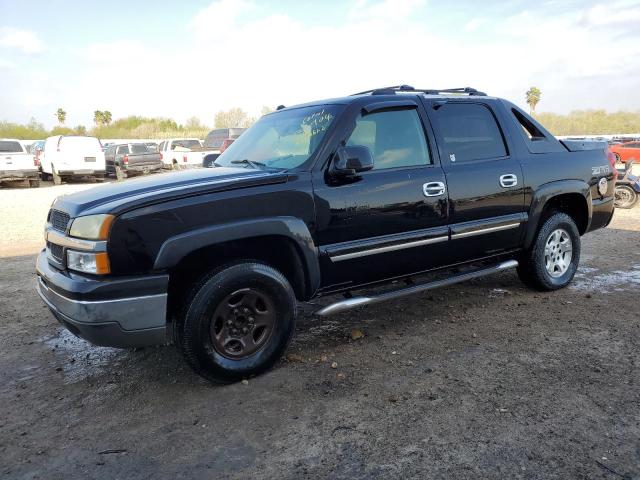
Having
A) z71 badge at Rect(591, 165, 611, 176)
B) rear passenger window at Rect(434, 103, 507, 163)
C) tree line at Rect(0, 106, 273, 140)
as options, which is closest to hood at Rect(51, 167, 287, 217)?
rear passenger window at Rect(434, 103, 507, 163)

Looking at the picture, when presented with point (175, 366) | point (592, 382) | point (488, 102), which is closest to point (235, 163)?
point (175, 366)

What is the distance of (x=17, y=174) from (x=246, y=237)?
17.3 metres

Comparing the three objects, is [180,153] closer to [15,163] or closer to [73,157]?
[73,157]

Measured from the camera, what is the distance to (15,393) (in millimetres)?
3408

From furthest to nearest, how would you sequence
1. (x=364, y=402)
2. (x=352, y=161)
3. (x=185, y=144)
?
1. (x=185, y=144)
2. (x=352, y=161)
3. (x=364, y=402)

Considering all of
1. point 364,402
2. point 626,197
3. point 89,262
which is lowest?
point 364,402

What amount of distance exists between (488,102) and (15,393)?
4419mm

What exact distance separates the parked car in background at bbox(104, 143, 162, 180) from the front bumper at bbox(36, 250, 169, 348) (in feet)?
62.2

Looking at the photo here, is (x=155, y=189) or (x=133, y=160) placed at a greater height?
(x=133, y=160)

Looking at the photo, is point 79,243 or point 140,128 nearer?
point 79,243

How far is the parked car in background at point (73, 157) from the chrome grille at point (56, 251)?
16.8 meters

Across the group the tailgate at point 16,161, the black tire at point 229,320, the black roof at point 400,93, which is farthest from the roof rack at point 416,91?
the tailgate at point 16,161

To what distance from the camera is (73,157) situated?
18.7 metres

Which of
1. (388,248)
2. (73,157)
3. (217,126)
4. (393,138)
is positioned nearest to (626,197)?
(393,138)
